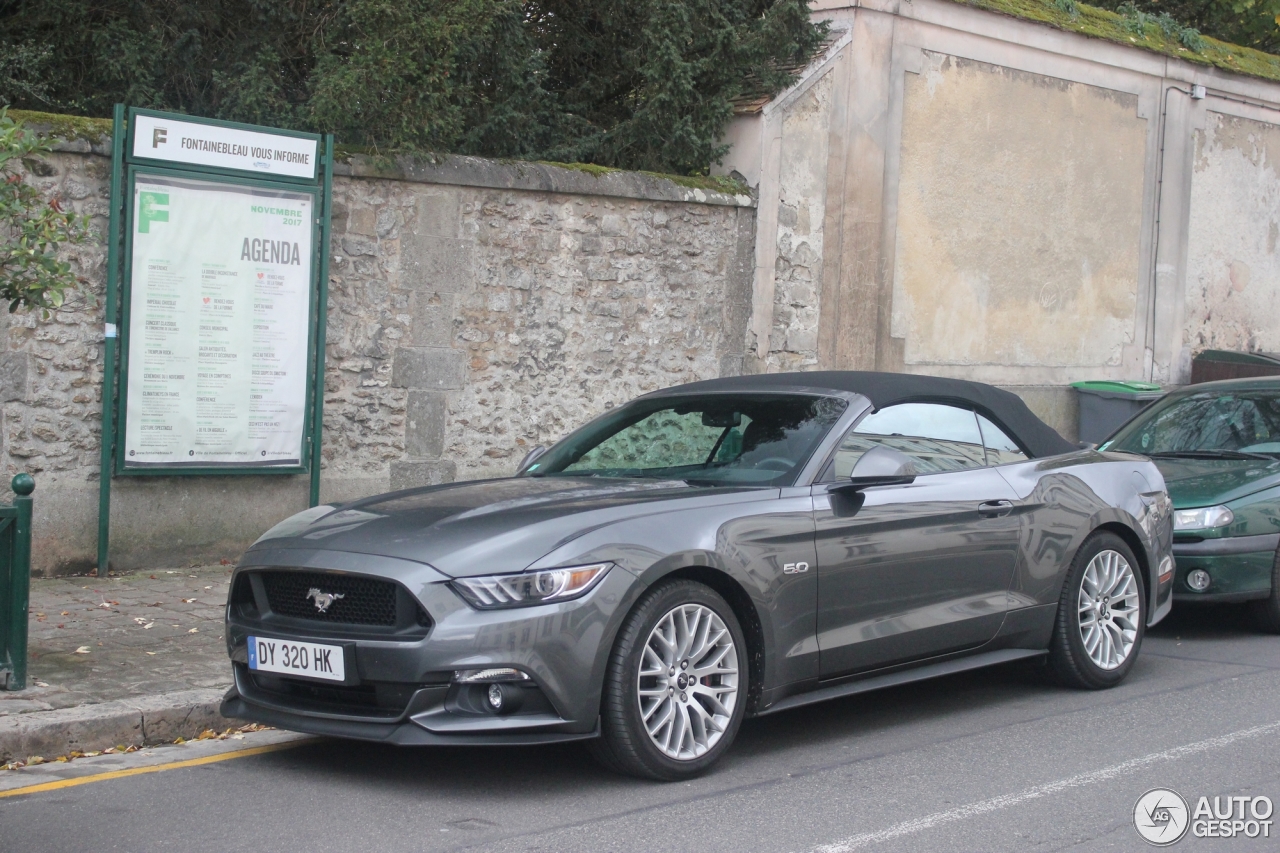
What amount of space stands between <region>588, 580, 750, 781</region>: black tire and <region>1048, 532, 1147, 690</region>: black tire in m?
2.26

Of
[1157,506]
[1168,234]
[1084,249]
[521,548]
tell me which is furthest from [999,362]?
[521,548]

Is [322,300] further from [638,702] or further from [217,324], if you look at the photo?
[638,702]

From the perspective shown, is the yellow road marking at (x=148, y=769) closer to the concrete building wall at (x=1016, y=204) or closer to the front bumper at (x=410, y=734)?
the front bumper at (x=410, y=734)

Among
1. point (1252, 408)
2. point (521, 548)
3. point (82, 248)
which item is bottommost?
point (521, 548)

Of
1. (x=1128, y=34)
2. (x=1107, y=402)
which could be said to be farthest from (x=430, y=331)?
(x=1128, y=34)

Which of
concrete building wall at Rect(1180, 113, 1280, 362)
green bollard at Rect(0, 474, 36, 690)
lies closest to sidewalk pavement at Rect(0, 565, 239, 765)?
green bollard at Rect(0, 474, 36, 690)

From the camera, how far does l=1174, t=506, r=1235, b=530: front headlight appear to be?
8391mm

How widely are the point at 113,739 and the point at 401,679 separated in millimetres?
1790

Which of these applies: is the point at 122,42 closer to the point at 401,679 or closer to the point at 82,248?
the point at 82,248

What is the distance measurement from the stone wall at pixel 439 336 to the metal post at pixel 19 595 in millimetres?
3031

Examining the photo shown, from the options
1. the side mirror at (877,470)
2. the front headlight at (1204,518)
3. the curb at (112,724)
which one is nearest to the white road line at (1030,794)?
the side mirror at (877,470)

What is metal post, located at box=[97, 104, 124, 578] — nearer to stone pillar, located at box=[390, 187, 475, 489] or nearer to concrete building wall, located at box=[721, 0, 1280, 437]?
stone pillar, located at box=[390, 187, 475, 489]

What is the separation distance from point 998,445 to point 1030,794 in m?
2.18

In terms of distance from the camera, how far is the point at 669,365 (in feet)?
40.1
